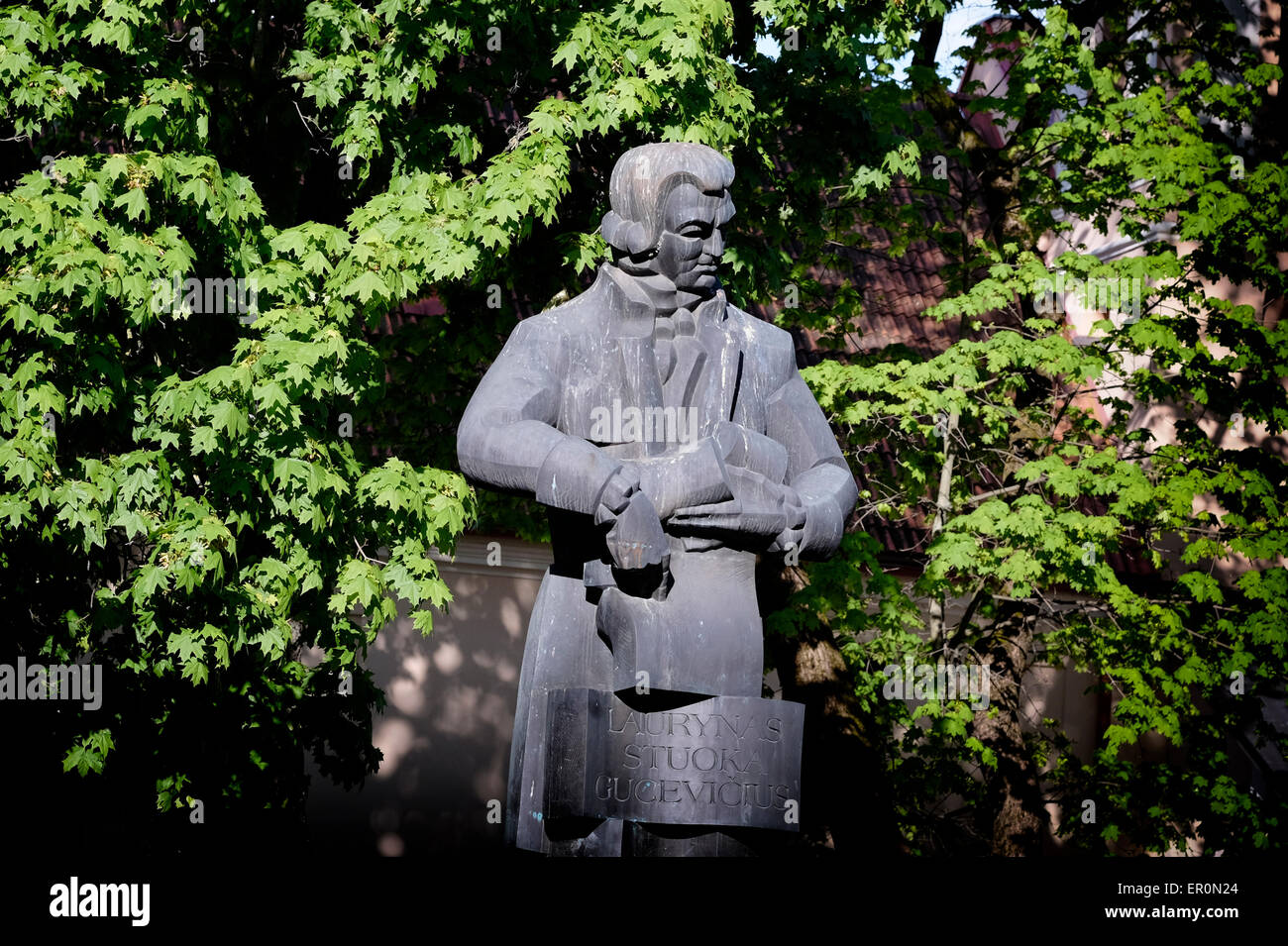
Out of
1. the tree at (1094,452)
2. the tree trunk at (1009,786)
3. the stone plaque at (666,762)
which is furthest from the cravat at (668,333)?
the tree trunk at (1009,786)

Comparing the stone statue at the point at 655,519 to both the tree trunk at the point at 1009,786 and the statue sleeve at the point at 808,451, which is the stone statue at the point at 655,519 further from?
the tree trunk at the point at 1009,786

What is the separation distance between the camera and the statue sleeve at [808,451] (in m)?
4.98

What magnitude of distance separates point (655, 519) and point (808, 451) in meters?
0.78

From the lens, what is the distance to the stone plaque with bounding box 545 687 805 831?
459cm

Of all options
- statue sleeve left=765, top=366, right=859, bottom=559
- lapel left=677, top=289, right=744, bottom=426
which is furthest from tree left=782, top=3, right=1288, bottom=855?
lapel left=677, top=289, right=744, bottom=426

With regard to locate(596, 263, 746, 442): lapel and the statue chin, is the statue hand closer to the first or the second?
locate(596, 263, 746, 442): lapel

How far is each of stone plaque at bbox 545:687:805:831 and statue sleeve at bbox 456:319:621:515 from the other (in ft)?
1.94

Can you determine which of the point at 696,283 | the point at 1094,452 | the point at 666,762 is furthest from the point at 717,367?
the point at 1094,452

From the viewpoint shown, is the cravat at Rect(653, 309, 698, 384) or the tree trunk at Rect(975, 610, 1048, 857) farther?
the tree trunk at Rect(975, 610, 1048, 857)

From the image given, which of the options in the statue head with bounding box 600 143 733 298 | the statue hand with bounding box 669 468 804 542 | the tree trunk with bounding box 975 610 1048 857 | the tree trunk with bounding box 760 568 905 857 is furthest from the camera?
the tree trunk with bounding box 975 610 1048 857

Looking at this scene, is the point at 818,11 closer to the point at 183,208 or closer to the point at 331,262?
the point at 331,262

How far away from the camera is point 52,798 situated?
1075 centimetres

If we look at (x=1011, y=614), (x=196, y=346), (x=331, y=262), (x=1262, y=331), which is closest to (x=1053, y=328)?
(x=1262, y=331)
